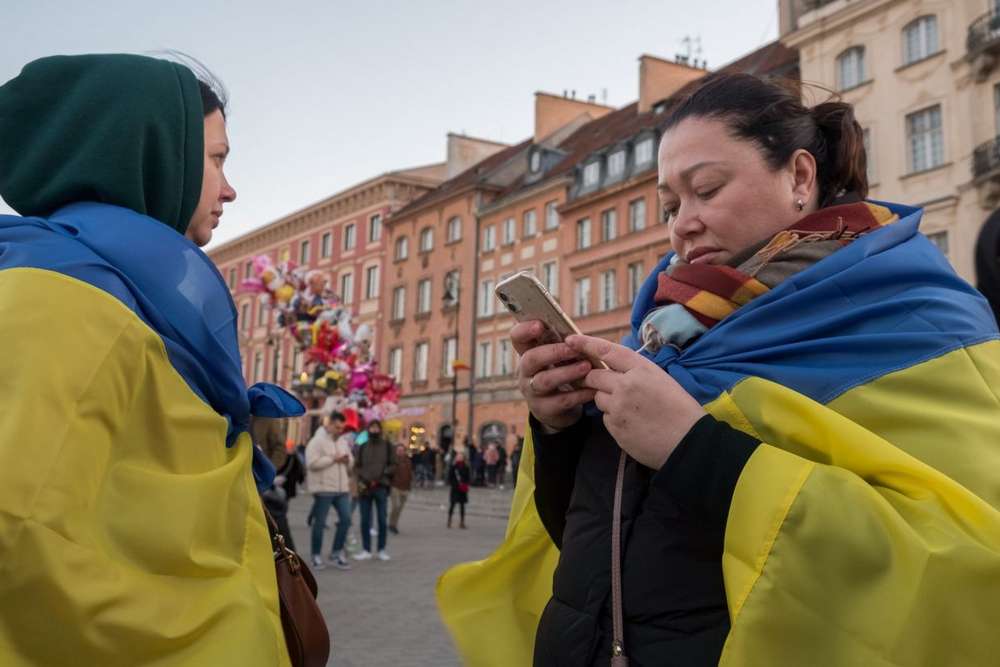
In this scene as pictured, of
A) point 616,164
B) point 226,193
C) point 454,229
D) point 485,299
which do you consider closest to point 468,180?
point 454,229

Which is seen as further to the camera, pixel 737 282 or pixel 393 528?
pixel 393 528

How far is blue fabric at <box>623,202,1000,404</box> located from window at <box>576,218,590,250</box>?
35361 millimetres

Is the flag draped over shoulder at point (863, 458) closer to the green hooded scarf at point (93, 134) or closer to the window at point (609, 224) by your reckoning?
the green hooded scarf at point (93, 134)

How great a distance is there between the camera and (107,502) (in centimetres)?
149

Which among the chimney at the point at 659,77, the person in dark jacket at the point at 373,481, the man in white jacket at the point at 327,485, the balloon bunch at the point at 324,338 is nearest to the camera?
the man in white jacket at the point at 327,485

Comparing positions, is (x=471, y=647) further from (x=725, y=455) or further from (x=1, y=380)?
(x=1, y=380)

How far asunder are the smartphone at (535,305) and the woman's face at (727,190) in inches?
12.4

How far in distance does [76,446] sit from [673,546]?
101 cm

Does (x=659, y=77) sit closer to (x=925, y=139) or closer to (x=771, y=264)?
(x=925, y=139)

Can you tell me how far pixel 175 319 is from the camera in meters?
1.69

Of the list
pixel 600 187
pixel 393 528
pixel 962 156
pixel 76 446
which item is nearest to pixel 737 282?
pixel 76 446

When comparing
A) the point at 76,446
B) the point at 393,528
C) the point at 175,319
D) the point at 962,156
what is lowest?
the point at 393,528

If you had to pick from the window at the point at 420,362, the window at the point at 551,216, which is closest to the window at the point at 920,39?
the window at the point at 551,216

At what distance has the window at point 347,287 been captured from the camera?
2064 inches
